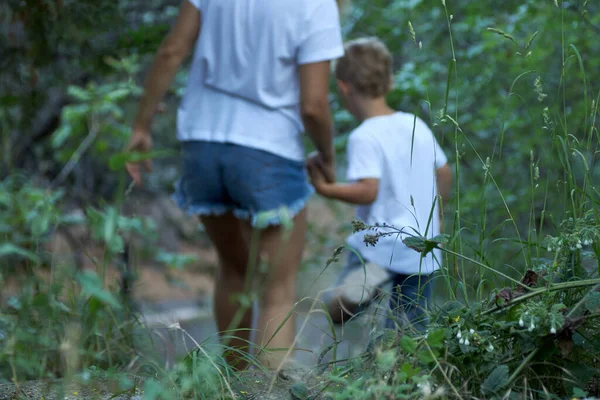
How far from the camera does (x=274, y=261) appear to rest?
3.06m

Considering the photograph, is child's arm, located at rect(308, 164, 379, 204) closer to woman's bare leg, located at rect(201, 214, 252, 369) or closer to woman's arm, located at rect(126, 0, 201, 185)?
woman's bare leg, located at rect(201, 214, 252, 369)

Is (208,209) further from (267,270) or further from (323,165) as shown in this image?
(323,165)

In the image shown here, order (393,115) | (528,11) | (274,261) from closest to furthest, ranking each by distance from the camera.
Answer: (274,261) → (393,115) → (528,11)

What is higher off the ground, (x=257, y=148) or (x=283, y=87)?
(x=283, y=87)

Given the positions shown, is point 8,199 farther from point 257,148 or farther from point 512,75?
point 512,75

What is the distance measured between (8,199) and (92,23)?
3.07 ft

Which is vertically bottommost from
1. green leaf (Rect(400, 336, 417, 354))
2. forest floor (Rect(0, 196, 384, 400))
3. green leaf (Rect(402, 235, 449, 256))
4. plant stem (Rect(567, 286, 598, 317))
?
forest floor (Rect(0, 196, 384, 400))

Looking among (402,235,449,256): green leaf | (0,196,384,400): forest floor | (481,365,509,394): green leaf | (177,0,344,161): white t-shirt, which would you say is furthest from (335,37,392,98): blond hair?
(481,365,509,394): green leaf

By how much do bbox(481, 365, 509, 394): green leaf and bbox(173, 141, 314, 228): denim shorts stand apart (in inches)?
63.7

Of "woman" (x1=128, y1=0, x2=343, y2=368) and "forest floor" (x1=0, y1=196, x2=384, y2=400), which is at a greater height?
"woman" (x1=128, y1=0, x2=343, y2=368)

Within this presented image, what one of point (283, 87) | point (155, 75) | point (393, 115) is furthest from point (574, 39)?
point (155, 75)

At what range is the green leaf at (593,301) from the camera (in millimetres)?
1506

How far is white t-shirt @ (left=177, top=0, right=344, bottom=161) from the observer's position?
308 cm

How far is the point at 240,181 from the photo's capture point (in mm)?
3094
